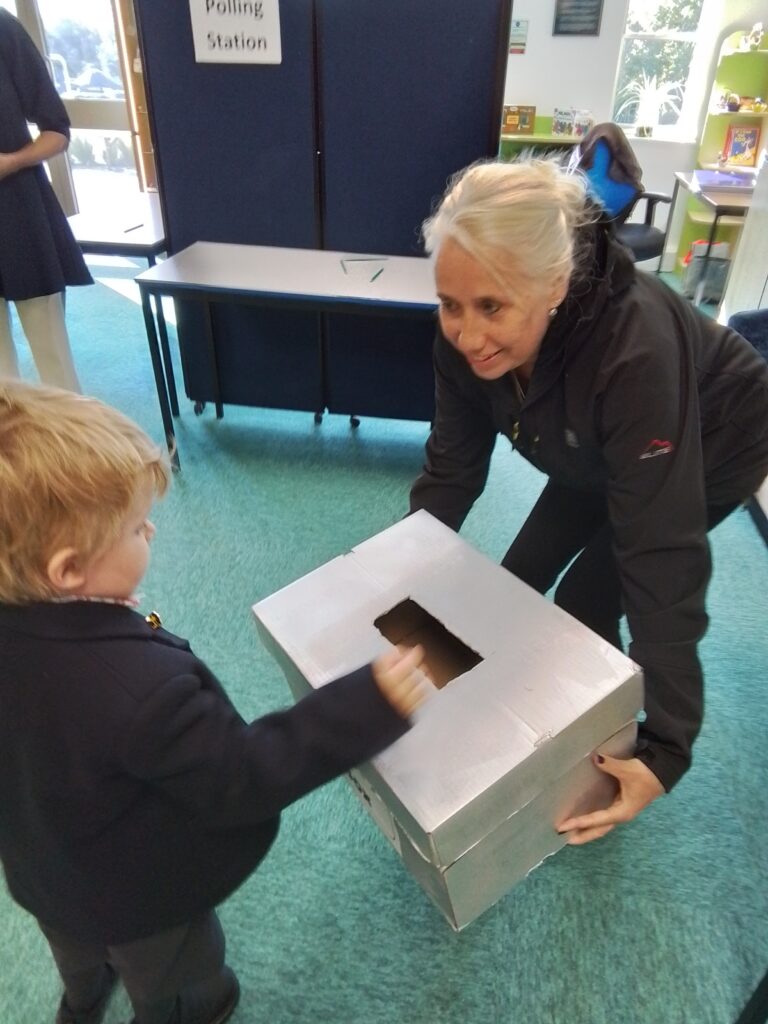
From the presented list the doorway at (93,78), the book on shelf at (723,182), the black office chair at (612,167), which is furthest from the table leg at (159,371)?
the book on shelf at (723,182)

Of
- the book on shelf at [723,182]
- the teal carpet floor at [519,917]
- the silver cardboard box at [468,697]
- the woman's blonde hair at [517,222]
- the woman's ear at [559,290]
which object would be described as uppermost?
the woman's blonde hair at [517,222]

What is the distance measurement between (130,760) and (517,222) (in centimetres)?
71

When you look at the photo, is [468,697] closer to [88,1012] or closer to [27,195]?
[88,1012]

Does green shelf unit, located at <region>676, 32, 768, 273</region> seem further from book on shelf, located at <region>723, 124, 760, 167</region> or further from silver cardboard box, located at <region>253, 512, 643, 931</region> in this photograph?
silver cardboard box, located at <region>253, 512, 643, 931</region>

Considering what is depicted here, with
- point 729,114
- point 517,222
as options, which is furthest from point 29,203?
point 729,114

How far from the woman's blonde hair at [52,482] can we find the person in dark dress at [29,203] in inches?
57.8

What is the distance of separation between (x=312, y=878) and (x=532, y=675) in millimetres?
747

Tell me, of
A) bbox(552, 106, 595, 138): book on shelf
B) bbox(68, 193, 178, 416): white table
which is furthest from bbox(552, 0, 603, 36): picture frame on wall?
bbox(68, 193, 178, 416): white table

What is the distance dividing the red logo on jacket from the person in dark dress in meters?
1.70

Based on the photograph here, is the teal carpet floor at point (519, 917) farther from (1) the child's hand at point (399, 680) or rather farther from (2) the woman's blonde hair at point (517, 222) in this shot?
(2) the woman's blonde hair at point (517, 222)

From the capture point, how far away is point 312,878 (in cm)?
125

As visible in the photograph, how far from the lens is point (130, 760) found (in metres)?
0.61

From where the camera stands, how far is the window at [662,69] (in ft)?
13.7

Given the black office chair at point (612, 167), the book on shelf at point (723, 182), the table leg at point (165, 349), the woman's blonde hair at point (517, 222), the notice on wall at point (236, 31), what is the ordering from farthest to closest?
1. the book on shelf at point (723, 182)
2. the black office chair at point (612, 167)
3. the table leg at point (165, 349)
4. the notice on wall at point (236, 31)
5. the woman's blonde hair at point (517, 222)
